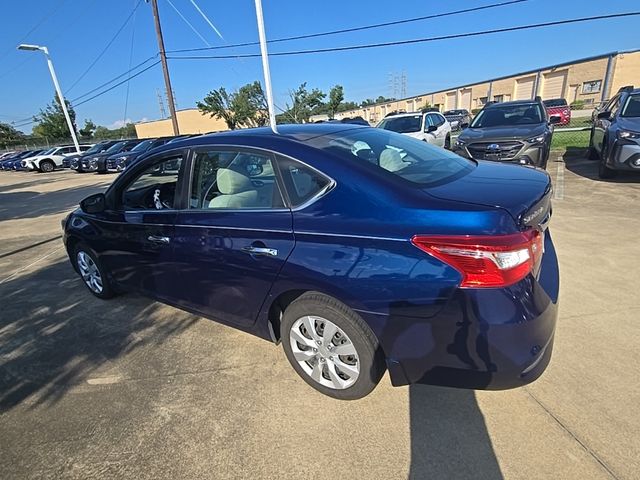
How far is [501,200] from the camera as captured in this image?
1908mm

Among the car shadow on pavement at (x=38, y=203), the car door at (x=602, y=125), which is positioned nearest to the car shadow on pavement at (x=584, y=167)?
the car door at (x=602, y=125)

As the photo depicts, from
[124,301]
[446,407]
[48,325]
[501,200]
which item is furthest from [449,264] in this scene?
[48,325]

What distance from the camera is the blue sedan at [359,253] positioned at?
1783 millimetres

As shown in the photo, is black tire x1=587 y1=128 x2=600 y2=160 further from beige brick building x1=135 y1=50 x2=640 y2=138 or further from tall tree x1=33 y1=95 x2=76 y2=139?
tall tree x1=33 y1=95 x2=76 y2=139

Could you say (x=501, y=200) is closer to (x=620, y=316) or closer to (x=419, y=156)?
(x=419, y=156)

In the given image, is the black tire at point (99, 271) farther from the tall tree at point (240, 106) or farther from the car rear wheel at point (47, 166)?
the tall tree at point (240, 106)

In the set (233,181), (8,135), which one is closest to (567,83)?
(233,181)

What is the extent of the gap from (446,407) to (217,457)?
1341mm

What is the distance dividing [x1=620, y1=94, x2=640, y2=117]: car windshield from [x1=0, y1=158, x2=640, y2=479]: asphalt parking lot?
17.5 ft

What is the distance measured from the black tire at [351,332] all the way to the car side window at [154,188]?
4.64 feet

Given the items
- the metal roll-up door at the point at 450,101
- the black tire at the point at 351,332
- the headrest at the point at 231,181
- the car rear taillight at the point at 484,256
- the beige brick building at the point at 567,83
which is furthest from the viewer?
the metal roll-up door at the point at 450,101

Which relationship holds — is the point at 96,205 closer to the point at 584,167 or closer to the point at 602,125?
the point at 602,125

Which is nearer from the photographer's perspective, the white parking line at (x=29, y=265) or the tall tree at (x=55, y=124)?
the white parking line at (x=29, y=265)

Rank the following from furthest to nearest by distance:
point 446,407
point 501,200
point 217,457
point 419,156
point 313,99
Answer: point 313,99 < point 419,156 < point 446,407 < point 217,457 < point 501,200
